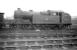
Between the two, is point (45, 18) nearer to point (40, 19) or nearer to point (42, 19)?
point (42, 19)

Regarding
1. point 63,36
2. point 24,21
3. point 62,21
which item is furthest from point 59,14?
point 24,21

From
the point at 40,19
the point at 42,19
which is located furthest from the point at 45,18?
the point at 40,19

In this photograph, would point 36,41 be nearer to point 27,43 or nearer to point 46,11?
point 27,43

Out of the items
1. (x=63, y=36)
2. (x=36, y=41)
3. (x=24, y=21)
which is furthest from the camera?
(x=24, y=21)

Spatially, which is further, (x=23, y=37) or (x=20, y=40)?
(x=23, y=37)

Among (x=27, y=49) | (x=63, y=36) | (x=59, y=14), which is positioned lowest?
(x=27, y=49)

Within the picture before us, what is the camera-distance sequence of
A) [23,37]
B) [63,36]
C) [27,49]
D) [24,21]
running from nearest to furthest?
[27,49] → [23,37] → [63,36] → [24,21]
